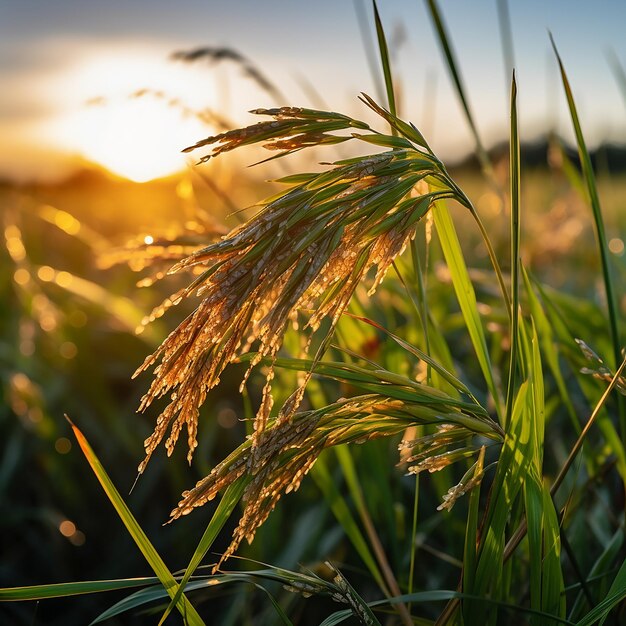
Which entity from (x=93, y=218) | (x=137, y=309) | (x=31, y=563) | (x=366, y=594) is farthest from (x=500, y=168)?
(x=93, y=218)

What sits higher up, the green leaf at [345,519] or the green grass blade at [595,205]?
the green grass blade at [595,205]

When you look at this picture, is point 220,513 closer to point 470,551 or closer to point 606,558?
point 470,551

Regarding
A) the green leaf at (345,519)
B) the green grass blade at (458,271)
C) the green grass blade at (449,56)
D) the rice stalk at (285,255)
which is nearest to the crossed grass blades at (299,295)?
the rice stalk at (285,255)

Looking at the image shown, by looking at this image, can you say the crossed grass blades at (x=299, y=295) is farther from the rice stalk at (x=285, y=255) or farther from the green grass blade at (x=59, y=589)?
the green grass blade at (x=59, y=589)

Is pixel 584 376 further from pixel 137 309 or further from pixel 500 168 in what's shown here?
pixel 500 168

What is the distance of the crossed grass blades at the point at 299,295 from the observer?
2.66 feet

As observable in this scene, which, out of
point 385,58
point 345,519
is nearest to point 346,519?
point 345,519

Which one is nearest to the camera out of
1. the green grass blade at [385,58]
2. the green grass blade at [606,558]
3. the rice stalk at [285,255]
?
the rice stalk at [285,255]

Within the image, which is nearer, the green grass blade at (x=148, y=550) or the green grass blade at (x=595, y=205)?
the green grass blade at (x=148, y=550)

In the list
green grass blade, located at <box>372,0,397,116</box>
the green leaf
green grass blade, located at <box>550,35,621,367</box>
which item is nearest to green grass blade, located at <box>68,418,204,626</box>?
the green leaf

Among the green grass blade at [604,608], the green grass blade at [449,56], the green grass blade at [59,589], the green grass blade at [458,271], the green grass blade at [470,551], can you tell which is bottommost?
the green grass blade at [604,608]

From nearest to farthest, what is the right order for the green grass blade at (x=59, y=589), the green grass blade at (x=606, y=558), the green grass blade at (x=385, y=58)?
1. the green grass blade at (x=59, y=589)
2. the green grass blade at (x=385, y=58)
3. the green grass blade at (x=606, y=558)

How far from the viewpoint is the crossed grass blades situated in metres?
0.81

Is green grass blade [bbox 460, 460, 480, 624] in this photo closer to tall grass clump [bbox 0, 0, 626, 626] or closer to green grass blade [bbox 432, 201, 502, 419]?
tall grass clump [bbox 0, 0, 626, 626]
